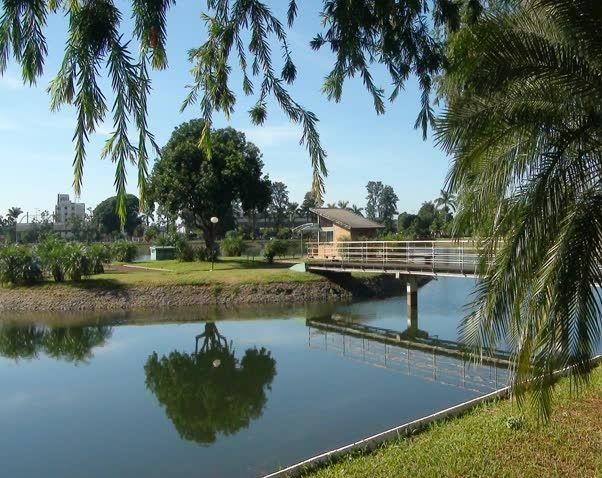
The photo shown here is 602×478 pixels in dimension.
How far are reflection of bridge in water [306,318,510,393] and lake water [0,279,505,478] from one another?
76 millimetres

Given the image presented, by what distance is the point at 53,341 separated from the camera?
71.2ft

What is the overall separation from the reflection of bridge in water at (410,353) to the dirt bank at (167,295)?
5.73 meters

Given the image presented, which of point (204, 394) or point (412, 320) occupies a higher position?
point (412, 320)

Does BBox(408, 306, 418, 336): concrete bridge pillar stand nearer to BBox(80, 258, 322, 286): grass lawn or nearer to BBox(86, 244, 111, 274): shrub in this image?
BBox(80, 258, 322, 286): grass lawn

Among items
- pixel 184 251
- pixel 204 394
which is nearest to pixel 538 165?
pixel 204 394

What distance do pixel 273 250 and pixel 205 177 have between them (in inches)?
267

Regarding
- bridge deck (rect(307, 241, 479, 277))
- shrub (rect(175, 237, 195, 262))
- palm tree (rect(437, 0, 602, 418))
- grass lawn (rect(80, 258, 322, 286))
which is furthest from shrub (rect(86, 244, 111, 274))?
palm tree (rect(437, 0, 602, 418))

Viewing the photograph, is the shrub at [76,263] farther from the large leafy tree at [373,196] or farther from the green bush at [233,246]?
the large leafy tree at [373,196]

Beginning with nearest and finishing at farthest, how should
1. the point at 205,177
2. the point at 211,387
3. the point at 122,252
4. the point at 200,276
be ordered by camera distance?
the point at 211,387
the point at 200,276
the point at 205,177
the point at 122,252

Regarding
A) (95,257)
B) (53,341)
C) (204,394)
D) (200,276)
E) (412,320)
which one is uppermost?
(95,257)

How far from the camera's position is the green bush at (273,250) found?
3922 cm

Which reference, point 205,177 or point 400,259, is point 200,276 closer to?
point 205,177

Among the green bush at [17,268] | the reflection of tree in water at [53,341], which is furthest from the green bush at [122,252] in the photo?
the reflection of tree in water at [53,341]

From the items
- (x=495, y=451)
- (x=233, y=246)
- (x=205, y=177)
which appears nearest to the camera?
(x=495, y=451)
